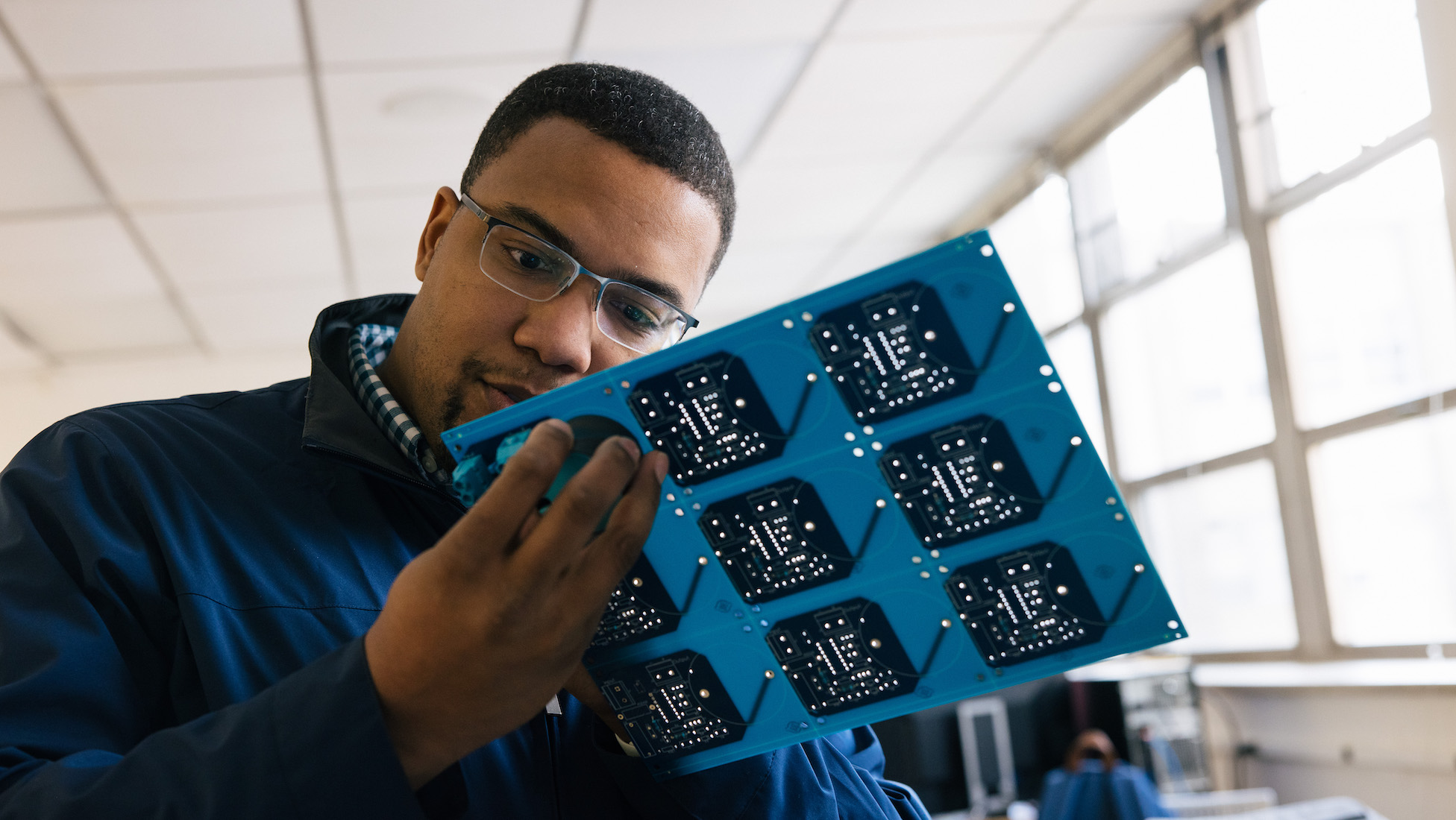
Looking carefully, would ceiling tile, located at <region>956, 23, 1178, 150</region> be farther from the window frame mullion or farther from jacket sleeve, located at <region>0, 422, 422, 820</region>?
jacket sleeve, located at <region>0, 422, 422, 820</region>

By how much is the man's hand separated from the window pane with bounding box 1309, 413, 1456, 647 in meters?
3.14

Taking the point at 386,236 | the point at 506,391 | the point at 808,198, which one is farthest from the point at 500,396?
the point at 386,236

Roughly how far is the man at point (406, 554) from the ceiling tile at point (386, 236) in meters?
3.20

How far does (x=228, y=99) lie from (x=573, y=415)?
3.41 metres

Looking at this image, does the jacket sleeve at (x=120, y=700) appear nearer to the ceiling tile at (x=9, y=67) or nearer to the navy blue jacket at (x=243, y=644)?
the navy blue jacket at (x=243, y=644)

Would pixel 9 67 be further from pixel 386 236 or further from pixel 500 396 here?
pixel 500 396

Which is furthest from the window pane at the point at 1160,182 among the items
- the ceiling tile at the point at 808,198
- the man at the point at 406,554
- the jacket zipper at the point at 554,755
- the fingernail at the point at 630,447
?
the fingernail at the point at 630,447

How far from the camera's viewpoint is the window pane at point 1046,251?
16.1ft

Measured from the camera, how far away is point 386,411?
112cm

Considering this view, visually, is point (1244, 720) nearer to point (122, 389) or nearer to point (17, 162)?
point (17, 162)

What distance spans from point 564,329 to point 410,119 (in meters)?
3.10

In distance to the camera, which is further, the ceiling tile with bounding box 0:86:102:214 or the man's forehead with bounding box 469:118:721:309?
the ceiling tile with bounding box 0:86:102:214

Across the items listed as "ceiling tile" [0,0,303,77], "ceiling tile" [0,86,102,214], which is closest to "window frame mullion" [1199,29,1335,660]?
"ceiling tile" [0,0,303,77]

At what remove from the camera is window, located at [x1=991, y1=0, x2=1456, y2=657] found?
3.17m
